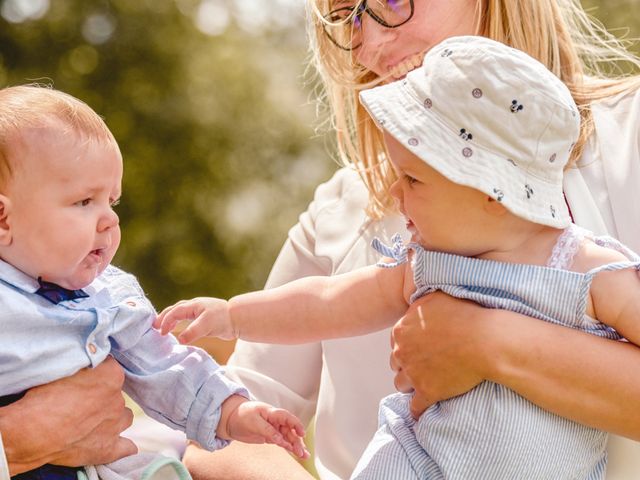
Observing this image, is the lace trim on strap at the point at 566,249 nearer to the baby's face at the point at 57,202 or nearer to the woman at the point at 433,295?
the woman at the point at 433,295

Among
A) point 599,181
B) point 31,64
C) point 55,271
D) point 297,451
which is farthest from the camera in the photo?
point 31,64

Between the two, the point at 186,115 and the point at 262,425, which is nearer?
the point at 262,425

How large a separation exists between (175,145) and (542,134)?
733 centimetres

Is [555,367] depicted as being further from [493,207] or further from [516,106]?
[516,106]

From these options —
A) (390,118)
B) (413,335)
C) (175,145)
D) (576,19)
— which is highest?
(390,118)

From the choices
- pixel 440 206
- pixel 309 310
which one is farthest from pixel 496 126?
pixel 309 310

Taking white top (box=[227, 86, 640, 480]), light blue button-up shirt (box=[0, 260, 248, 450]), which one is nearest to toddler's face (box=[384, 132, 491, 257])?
white top (box=[227, 86, 640, 480])

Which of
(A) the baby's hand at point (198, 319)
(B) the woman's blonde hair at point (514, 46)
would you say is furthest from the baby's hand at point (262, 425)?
(B) the woman's blonde hair at point (514, 46)

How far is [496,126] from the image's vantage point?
1.71 m

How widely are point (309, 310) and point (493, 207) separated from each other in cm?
53

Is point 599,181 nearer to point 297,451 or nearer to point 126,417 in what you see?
point 297,451

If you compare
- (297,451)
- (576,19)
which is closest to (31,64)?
(576,19)

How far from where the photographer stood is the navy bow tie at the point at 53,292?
186 cm

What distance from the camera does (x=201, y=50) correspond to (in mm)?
8859
